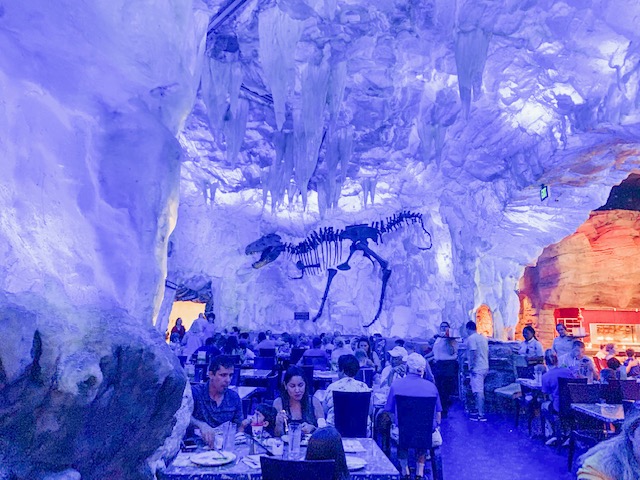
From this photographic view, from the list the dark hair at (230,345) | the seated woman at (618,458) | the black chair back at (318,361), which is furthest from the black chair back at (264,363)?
the seated woman at (618,458)

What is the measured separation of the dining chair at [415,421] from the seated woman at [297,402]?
0.73m

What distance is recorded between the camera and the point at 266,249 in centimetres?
1528

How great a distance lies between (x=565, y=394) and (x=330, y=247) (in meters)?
10.1

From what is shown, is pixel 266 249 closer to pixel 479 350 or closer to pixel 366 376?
pixel 479 350

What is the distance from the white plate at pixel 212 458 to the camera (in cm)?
251

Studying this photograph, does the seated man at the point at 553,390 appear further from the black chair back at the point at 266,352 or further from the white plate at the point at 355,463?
the black chair back at the point at 266,352

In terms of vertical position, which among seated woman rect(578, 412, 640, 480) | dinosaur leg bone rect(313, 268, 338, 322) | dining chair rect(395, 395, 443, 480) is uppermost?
dinosaur leg bone rect(313, 268, 338, 322)

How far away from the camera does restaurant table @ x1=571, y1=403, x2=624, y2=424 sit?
387 cm

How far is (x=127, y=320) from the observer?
5.41ft

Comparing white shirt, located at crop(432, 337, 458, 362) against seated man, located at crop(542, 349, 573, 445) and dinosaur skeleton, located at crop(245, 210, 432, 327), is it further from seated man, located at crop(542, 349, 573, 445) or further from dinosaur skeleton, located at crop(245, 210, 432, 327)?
dinosaur skeleton, located at crop(245, 210, 432, 327)

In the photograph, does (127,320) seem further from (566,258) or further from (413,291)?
(566,258)

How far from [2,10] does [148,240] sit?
3.12 ft

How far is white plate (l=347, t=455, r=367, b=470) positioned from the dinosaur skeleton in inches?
423

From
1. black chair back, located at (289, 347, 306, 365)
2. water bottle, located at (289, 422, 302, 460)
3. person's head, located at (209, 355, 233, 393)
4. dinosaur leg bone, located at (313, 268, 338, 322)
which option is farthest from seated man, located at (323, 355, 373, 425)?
dinosaur leg bone, located at (313, 268, 338, 322)
